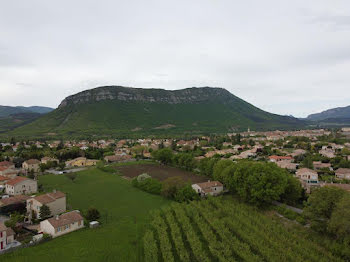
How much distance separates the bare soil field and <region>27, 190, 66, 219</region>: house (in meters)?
19.1

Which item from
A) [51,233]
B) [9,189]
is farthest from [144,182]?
[9,189]

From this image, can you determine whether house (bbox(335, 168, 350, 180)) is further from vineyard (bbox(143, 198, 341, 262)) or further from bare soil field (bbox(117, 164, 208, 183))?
vineyard (bbox(143, 198, 341, 262))

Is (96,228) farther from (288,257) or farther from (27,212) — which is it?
(288,257)

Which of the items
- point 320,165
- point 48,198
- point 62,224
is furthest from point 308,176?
point 48,198

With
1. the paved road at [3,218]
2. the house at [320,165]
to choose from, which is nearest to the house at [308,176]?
the house at [320,165]

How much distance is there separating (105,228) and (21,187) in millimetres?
20798

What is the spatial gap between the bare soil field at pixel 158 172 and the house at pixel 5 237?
84.9 ft

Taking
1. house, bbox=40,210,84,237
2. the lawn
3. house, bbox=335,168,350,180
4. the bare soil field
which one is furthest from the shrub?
house, bbox=335,168,350,180

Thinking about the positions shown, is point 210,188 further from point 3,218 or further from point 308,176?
point 3,218

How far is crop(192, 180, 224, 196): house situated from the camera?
1341 inches

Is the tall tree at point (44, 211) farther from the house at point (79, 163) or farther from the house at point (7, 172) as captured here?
the house at point (79, 163)

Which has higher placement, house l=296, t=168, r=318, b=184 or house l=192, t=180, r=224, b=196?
house l=296, t=168, r=318, b=184

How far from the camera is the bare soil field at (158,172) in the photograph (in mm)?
44875

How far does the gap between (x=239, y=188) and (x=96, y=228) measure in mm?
17679
